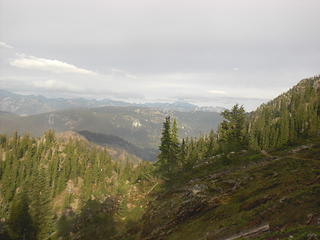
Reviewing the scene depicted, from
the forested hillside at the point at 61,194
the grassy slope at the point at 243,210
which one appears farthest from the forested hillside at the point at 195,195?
the forested hillside at the point at 61,194

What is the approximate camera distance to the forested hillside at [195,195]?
22500 millimetres

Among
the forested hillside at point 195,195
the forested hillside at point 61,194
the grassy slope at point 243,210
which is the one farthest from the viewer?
the forested hillside at point 61,194

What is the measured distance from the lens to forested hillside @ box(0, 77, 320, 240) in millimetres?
22500

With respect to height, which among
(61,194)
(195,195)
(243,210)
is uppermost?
(243,210)

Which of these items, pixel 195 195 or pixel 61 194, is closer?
pixel 195 195

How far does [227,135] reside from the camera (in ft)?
200

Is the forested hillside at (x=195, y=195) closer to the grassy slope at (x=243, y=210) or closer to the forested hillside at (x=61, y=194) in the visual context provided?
the grassy slope at (x=243, y=210)

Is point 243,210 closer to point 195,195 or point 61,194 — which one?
point 195,195

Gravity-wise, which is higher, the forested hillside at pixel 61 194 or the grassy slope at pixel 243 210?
the grassy slope at pixel 243 210

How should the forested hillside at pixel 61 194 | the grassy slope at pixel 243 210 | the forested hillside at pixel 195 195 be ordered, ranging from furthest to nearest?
1. the forested hillside at pixel 61 194
2. the forested hillside at pixel 195 195
3. the grassy slope at pixel 243 210

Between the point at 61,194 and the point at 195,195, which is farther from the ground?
the point at 195,195

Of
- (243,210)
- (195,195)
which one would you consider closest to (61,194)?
(195,195)

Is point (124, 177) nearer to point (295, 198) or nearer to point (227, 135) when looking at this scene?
point (227, 135)

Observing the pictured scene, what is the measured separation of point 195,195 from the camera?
38.7 metres
